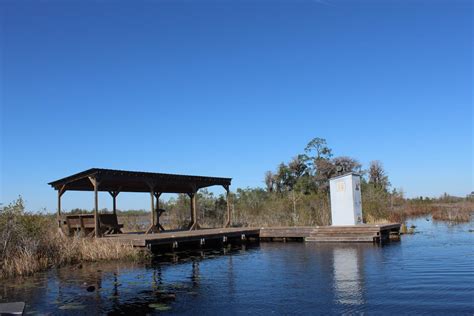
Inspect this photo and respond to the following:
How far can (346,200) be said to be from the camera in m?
23.1

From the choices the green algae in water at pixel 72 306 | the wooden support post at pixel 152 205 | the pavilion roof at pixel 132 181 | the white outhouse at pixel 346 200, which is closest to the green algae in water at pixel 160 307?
the green algae in water at pixel 72 306

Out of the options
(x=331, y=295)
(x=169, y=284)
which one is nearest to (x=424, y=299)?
(x=331, y=295)

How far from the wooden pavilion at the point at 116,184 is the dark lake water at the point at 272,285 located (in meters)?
4.56

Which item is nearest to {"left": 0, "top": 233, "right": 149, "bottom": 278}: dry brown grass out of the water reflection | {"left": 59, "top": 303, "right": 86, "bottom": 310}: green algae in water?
{"left": 59, "top": 303, "right": 86, "bottom": 310}: green algae in water

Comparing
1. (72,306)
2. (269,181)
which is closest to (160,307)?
(72,306)

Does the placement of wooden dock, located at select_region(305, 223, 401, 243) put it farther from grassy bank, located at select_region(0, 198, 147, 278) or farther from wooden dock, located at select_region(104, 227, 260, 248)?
grassy bank, located at select_region(0, 198, 147, 278)

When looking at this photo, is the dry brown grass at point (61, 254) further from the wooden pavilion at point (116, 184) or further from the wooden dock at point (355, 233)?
the wooden dock at point (355, 233)

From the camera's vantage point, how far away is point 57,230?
67.7ft

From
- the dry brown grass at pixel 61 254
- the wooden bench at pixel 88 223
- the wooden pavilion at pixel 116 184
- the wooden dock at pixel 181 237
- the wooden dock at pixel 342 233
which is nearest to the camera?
the dry brown grass at pixel 61 254

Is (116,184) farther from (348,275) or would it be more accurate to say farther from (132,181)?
(348,275)

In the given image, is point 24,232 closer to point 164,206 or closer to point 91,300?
point 91,300

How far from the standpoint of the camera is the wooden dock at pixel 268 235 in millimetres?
19297

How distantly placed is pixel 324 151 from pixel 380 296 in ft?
110

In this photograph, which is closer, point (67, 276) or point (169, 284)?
point (169, 284)
